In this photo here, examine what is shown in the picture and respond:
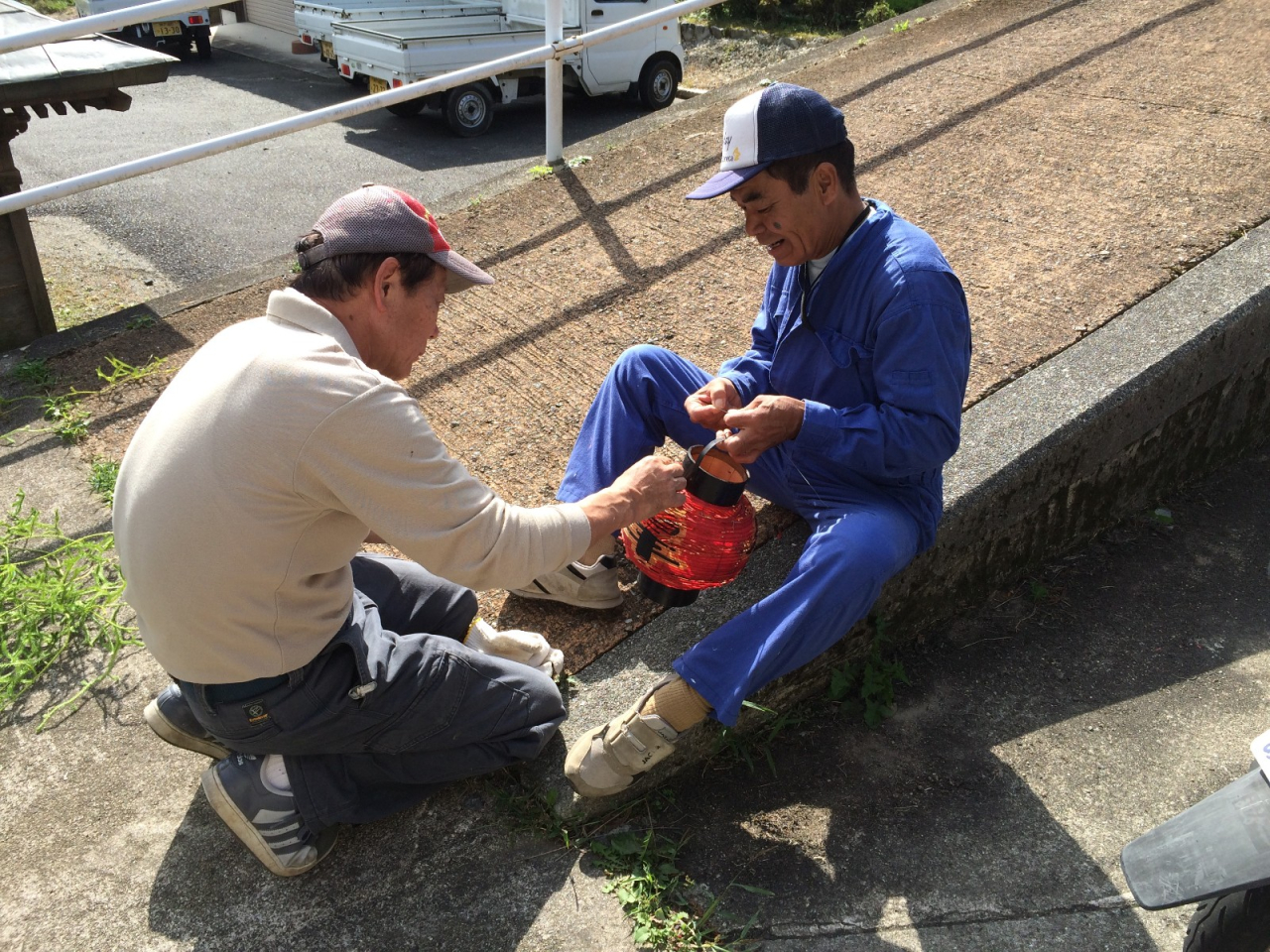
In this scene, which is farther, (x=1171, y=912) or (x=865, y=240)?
(x=865, y=240)

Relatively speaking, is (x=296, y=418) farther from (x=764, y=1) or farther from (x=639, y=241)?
(x=764, y=1)

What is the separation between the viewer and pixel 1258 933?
203cm

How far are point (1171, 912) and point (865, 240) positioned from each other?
174 centimetres

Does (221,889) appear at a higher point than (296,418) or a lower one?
lower

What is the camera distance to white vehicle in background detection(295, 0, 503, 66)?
1171cm

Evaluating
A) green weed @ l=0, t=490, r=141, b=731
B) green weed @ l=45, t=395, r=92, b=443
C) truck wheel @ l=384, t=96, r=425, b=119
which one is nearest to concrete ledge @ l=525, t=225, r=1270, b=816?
green weed @ l=0, t=490, r=141, b=731

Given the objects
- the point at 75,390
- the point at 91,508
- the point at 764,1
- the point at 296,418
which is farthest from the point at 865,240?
the point at 764,1

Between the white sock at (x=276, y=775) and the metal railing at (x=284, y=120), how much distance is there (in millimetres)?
2510

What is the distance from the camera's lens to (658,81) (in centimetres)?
1155

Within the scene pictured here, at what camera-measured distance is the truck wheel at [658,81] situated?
1141 centimetres

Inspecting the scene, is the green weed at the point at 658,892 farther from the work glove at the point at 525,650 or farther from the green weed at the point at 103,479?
the green weed at the point at 103,479

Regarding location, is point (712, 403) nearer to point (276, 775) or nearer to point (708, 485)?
point (708, 485)

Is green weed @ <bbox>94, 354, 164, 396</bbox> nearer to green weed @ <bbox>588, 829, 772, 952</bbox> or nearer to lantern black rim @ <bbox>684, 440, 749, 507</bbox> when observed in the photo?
Result: lantern black rim @ <bbox>684, 440, 749, 507</bbox>

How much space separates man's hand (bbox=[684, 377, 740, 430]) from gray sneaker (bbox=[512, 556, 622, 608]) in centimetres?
50
